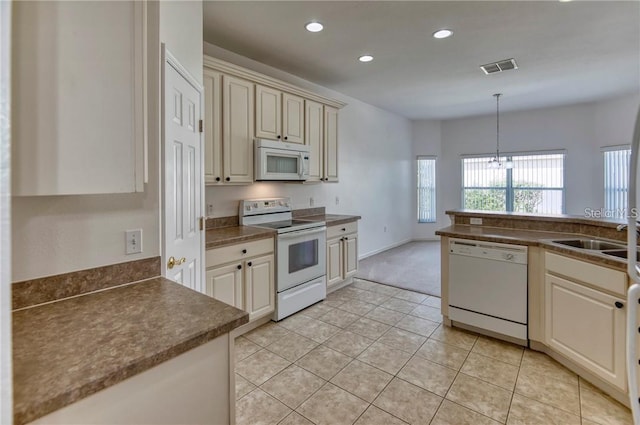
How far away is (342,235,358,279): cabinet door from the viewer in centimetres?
408

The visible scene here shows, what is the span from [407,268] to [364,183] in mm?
1670

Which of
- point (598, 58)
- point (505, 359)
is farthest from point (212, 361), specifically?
point (598, 58)

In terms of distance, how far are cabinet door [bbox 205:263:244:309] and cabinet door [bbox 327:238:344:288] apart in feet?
4.28

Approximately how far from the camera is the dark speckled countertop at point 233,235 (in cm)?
257

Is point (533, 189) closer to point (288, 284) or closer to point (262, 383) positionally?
point (288, 284)

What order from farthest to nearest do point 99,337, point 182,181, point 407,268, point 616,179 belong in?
point 616,179
point 407,268
point 182,181
point 99,337

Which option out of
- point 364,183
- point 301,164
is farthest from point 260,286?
point 364,183

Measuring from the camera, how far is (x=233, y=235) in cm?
279

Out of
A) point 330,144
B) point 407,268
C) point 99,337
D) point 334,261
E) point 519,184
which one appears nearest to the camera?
point 99,337

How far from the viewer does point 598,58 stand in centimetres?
375

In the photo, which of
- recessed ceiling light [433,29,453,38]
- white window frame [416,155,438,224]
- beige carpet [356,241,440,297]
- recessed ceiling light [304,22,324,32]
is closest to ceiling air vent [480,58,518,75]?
recessed ceiling light [433,29,453,38]

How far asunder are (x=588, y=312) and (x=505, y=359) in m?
0.69

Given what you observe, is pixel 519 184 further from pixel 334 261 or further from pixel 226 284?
pixel 226 284

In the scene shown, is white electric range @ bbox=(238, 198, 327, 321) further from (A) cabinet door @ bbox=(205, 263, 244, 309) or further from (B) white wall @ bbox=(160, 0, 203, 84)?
(B) white wall @ bbox=(160, 0, 203, 84)
